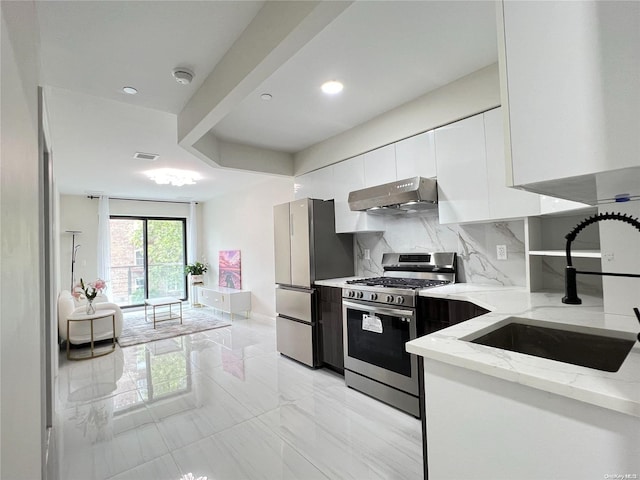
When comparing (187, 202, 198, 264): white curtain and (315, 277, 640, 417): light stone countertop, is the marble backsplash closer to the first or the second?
(315, 277, 640, 417): light stone countertop

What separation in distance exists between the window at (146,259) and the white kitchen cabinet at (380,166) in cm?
641

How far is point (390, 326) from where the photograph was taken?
253 centimetres

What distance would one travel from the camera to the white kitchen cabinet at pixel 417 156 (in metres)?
2.63

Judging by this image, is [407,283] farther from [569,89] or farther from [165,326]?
[165,326]

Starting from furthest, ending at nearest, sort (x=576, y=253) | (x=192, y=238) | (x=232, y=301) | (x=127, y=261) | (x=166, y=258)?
(x=192, y=238), (x=166, y=258), (x=127, y=261), (x=232, y=301), (x=576, y=253)

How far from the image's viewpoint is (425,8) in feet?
5.40

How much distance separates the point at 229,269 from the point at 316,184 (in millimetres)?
3850

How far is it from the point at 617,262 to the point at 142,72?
9.64ft

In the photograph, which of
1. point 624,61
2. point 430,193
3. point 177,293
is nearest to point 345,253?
point 430,193

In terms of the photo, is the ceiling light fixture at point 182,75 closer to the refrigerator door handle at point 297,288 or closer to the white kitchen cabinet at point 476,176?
the white kitchen cabinet at point 476,176

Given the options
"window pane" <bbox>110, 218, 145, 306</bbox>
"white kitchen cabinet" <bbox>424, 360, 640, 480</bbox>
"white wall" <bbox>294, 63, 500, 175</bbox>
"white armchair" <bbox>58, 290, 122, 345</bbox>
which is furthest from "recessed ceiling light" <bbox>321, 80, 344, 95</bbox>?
"window pane" <bbox>110, 218, 145, 306</bbox>

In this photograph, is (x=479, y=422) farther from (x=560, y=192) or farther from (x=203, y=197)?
(x=203, y=197)

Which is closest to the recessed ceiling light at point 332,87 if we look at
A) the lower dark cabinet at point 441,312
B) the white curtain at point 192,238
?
the lower dark cabinet at point 441,312

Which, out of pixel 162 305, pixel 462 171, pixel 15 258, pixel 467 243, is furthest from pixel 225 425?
pixel 162 305
